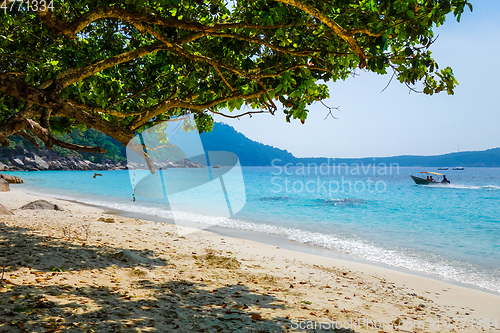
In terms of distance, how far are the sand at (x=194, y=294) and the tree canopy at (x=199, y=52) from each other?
1.94 metres

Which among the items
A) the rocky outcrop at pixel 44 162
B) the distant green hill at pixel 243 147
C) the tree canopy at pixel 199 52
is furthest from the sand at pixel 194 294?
the distant green hill at pixel 243 147

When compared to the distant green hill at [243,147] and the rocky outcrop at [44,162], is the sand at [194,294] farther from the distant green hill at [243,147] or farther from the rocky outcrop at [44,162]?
the distant green hill at [243,147]

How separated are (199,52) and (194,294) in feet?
14.4

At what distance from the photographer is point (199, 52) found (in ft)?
20.1

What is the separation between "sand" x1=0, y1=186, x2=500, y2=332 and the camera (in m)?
3.37

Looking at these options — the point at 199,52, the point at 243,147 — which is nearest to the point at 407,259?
the point at 199,52

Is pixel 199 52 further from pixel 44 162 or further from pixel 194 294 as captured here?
pixel 44 162

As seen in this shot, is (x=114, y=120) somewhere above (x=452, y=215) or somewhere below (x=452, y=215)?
above

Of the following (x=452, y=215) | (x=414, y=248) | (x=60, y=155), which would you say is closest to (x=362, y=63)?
(x=414, y=248)

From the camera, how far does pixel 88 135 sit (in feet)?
222

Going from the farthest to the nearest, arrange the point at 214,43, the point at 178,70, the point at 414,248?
the point at 414,248, the point at 178,70, the point at 214,43

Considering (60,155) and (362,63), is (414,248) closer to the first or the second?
(362,63)

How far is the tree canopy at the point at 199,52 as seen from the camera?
3.65 m

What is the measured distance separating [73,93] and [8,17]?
4.02 ft
